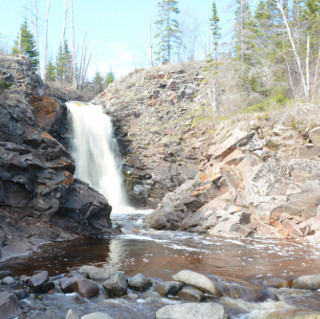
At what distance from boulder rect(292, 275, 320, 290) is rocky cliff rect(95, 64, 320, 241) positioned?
4.10 metres

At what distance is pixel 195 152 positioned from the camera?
19.0 meters

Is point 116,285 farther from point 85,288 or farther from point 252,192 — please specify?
point 252,192

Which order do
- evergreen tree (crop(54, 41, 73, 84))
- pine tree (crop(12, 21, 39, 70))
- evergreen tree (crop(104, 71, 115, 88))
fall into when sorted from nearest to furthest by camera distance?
pine tree (crop(12, 21, 39, 70)) < evergreen tree (crop(54, 41, 73, 84)) < evergreen tree (crop(104, 71, 115, 88))

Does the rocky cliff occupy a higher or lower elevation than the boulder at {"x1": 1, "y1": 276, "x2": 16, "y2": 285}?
higher

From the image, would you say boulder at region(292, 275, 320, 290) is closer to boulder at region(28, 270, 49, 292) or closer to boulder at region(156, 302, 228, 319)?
boulder at region(156, 302, 228, 319)

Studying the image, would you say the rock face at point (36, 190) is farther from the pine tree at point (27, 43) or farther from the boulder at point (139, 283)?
the pine tree at point (27, 43)

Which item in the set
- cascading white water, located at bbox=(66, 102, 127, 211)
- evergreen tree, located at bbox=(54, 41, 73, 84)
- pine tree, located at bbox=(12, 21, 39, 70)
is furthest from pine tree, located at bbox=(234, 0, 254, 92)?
evergreen tree, located at bbox=(54, 41, 73, 84)

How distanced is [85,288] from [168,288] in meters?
1.52

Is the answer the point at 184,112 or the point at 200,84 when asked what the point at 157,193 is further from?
the point at 200,84

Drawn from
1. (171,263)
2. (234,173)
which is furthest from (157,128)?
(171,263)

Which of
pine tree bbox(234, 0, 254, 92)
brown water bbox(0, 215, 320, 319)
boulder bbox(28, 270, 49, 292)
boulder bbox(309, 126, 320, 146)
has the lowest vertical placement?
brown water bbox(0, 215, 320, 319)

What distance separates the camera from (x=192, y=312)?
412cm

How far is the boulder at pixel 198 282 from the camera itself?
501 centimetres

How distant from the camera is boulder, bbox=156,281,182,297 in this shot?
5014mm
